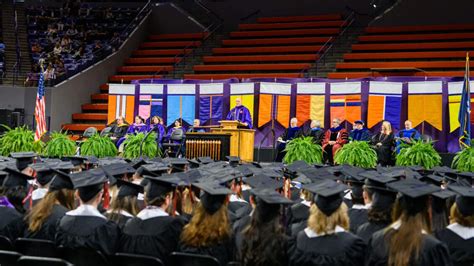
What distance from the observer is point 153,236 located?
4.30m

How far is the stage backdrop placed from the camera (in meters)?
14.9

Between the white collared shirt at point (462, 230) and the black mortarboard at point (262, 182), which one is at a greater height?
the black mortarboard at point (262, 182)

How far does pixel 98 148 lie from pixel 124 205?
7636 millimetres

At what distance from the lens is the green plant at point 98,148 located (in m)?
12.2

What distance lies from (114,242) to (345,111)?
39.4 ft

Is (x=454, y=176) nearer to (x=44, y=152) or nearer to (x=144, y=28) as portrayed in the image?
(x=44, y=152)

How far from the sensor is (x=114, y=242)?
4.36 m

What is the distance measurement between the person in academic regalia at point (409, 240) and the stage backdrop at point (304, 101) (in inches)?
437

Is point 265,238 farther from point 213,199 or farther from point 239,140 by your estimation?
point 239,140

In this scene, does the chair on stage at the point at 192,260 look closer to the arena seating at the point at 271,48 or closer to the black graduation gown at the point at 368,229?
the black graduation gown at the point at 368,229

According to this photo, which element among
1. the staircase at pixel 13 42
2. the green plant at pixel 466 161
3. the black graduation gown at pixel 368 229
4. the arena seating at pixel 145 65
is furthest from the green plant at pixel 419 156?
the staircase at pixel 13 42

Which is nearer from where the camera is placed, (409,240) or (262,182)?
(409,240)

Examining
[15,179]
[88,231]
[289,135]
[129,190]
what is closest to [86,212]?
[88,231]

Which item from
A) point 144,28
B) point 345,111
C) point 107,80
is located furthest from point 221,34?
point 345,111
